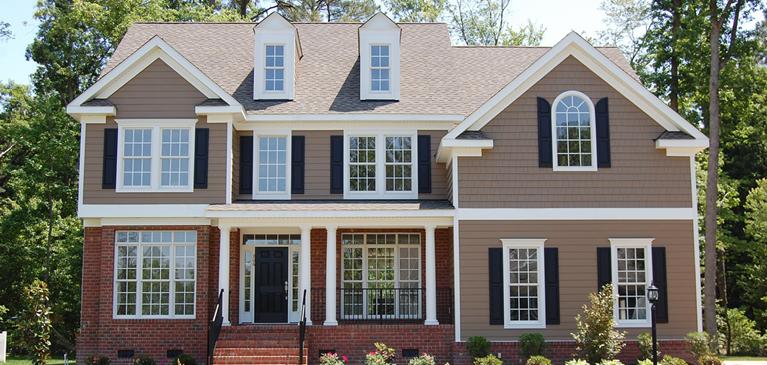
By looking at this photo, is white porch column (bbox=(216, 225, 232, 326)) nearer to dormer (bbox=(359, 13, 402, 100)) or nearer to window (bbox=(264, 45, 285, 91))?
window (bbox=(264, 45, 285, 91))

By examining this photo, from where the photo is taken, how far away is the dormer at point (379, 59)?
64.7 feet

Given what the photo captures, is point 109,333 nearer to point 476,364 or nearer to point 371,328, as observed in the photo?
point 371,328

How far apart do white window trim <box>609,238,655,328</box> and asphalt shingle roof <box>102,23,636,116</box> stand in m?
5.32

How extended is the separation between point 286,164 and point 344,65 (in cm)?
415

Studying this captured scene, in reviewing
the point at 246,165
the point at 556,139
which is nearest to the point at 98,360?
the point at 246,165

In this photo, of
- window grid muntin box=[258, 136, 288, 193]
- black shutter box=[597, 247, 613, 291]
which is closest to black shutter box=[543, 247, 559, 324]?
black shutter box=[597, 247, 613, 291]

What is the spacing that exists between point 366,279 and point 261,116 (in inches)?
202

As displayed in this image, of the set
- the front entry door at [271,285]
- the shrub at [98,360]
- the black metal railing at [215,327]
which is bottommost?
the shrub at [98,360]

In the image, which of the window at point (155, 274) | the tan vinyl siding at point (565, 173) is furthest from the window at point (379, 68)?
the window at point (155, 274)

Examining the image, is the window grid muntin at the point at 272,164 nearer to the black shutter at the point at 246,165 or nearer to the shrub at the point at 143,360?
the black shutter at the point at 246,165

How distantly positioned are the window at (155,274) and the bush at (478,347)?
673 centimetres

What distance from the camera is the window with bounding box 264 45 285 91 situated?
64.7 feet

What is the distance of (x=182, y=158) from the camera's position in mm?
17578

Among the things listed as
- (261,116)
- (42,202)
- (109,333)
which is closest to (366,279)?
(261,116)
